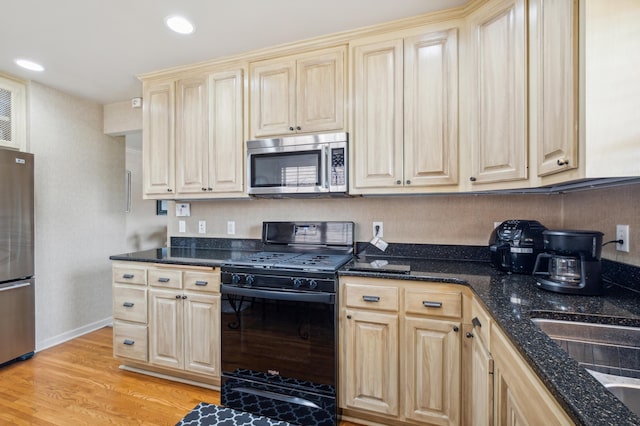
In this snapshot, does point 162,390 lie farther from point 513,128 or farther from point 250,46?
point 513,128

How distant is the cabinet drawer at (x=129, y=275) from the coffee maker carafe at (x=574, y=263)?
8.30 ft

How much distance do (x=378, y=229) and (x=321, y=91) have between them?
109 centimetres

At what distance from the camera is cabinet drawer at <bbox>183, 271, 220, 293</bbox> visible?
2125mm

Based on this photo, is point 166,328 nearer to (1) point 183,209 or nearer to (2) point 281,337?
(2) point 281,337

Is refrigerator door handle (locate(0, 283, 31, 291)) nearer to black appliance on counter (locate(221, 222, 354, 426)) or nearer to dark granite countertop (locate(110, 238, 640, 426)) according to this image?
dark granite countertop (locate(110, 238, 640, 426))

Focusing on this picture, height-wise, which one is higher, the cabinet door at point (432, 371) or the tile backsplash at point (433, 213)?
the tile backsplash at point (433, 213)

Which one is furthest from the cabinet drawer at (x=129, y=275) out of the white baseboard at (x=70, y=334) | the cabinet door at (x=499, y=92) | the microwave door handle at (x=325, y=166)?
the cabinet door at (x=499, y=92)

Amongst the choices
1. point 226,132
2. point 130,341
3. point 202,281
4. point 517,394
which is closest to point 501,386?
point 517,394

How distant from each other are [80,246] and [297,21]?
3093 millimetres

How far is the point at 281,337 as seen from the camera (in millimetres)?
1948

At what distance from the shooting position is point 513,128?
161 cm

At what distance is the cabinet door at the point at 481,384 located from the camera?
4.04 ft

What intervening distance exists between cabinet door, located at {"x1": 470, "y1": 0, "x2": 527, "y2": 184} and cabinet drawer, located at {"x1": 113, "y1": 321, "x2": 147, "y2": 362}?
260cm

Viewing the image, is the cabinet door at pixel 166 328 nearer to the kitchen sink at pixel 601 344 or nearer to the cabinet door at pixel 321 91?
the cabinet door at pixel 321 91
